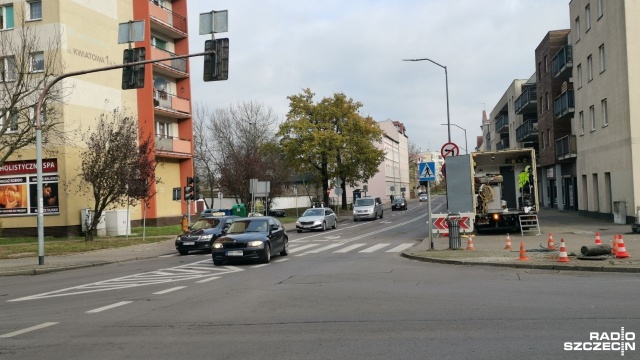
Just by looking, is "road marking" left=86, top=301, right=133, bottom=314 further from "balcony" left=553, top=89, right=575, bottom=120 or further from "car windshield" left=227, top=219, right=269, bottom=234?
"balcony" left=553, top=89, right=575, bottom=120

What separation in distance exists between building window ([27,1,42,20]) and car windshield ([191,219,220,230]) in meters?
18.0

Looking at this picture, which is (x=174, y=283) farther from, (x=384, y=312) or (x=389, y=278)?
(x=384, y=312)

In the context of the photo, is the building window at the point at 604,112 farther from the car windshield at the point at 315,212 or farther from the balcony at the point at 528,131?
the balcony at the point at 528,131

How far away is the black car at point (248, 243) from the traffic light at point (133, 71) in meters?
5.10

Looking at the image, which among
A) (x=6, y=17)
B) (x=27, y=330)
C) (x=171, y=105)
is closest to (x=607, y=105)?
(x=171, y=105)

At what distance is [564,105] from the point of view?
1542 inches

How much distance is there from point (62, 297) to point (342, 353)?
7.77 meters

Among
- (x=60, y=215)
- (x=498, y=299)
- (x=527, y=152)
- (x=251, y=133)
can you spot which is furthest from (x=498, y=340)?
(x=251, y=133)

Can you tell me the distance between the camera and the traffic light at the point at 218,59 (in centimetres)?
1510

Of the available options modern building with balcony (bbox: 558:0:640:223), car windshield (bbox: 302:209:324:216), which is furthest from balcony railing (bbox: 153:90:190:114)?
modern building with balcony (bbox: 558:0:640:223)

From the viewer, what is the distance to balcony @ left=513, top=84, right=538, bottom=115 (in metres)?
52.3

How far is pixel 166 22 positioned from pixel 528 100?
31.9 meters

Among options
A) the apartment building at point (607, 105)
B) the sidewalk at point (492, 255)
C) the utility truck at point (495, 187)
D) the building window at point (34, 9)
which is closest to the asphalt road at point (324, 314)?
the sidewalk at point (492, 255)

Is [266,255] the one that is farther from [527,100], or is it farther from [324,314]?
[527,100]
